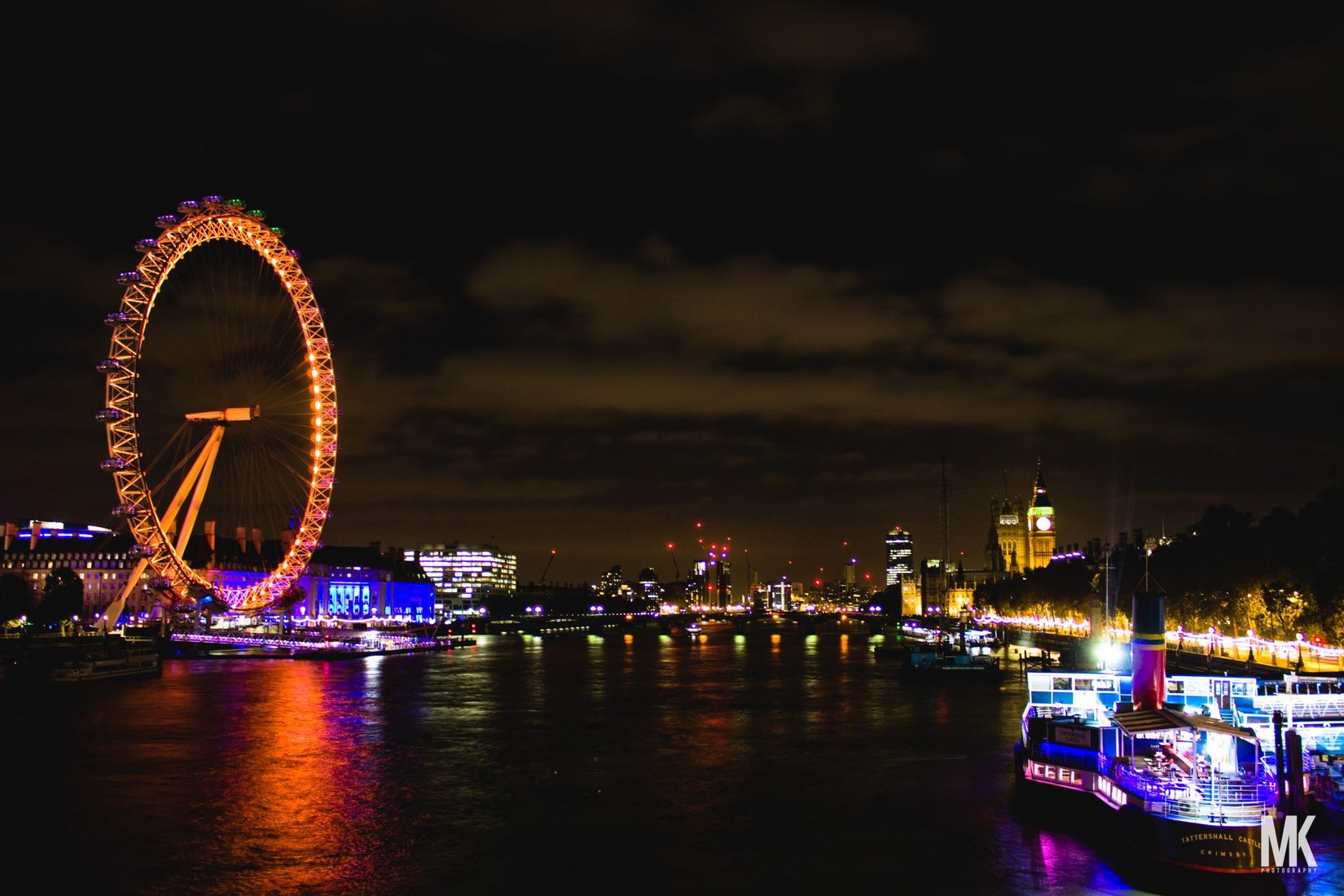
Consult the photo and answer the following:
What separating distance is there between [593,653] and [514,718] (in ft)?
241

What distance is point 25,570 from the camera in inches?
6324

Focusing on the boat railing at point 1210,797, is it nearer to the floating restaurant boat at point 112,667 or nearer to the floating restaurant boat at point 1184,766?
the floating restaurant boat at point 1184,766

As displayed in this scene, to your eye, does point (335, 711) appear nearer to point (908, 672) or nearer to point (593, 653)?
point (908, 672)

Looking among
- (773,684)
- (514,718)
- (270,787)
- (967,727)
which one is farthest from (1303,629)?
(270,787)

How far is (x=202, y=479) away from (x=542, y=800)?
65.8m

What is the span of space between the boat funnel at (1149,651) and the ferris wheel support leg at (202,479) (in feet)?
245

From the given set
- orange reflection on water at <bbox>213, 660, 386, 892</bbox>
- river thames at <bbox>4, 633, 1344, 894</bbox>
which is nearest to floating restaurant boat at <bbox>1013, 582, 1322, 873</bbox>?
river thames at <bbox>4, 633, 1344, 894</bbox>

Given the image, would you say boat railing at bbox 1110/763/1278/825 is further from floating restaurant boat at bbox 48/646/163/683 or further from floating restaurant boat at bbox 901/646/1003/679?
floating restaurant boat at bbox 48/646/163/683

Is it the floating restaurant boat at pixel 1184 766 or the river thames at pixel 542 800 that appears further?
the river thames at pixel 542 800

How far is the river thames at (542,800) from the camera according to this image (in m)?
26.6

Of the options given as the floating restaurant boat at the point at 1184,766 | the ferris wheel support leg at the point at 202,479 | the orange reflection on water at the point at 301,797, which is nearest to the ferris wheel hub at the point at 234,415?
the ferris wheel support leg at the point at 202,479

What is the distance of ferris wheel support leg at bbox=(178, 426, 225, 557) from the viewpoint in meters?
90.2

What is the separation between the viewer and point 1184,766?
86.4 ft

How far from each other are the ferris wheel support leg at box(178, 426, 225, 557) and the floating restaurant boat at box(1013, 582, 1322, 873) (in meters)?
71.5
